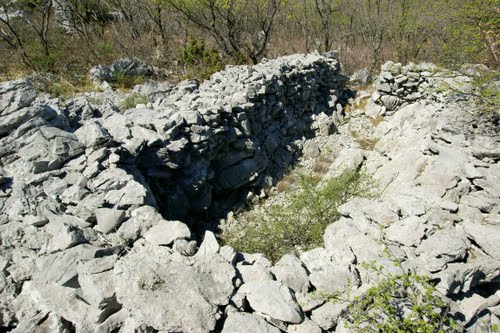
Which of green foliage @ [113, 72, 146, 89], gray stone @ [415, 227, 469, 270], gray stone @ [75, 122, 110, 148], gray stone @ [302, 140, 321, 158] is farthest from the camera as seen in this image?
green foliage @ [113, 72, 146, 89]

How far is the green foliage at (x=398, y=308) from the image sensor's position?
127 inches

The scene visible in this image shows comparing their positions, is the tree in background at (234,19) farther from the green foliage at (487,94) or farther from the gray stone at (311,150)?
the green foliage at (487,94)

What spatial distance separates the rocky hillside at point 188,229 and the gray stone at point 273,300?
1 cm

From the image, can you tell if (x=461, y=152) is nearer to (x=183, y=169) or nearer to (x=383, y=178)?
(x=383, y=178)

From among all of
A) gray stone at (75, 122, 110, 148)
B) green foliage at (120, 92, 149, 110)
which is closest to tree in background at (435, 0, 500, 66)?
gray stone at (75, 122, 110, 148)

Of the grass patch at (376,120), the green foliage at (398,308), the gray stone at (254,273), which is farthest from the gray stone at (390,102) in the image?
the gray stone at (254,273)

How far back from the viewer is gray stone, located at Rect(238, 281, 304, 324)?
3.47 m

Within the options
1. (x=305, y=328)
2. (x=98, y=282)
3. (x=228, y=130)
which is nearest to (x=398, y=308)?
(x=305, y=328)

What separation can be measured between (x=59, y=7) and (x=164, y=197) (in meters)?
16.7

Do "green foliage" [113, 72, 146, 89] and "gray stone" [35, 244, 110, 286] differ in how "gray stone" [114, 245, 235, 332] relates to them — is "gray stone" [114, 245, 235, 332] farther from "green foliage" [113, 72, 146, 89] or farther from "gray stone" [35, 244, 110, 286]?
"green foliage" [113, 72, 146, 89]

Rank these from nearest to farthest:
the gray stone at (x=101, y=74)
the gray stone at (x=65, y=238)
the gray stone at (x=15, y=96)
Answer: the gray stone at (x=65, y=238), the gray stone at (x=15, y=96), the gray stone at (x=101, y=74)

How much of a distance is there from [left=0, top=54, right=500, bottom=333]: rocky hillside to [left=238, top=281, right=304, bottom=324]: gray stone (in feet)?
0.05

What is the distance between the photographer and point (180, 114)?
7438 millimetres

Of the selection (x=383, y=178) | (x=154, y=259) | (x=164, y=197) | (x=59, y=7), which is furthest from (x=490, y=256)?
(x=59, y=7)
